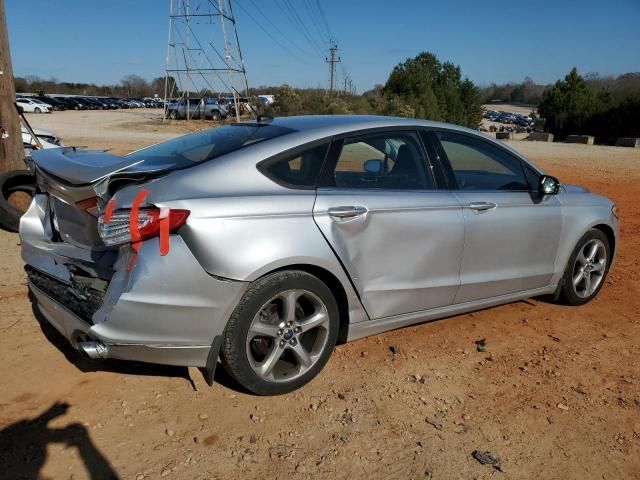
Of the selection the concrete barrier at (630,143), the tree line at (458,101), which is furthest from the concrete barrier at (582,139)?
the tree line at (458,101)

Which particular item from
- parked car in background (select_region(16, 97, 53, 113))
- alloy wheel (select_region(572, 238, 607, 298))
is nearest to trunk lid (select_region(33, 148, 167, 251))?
alloy wheel (select_region(572, 238, 607, 298))

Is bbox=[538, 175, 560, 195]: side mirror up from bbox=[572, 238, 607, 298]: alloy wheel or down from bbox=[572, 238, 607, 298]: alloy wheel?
up

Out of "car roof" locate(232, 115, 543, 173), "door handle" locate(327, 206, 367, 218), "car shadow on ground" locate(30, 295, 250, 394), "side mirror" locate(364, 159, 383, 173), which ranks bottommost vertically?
"car shadow on ground" locate(30, 295, 250, 394)

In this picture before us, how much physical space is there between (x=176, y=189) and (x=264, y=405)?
4.32 feet

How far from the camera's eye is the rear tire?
625 cm

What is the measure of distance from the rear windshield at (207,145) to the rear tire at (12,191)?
3.19 meters

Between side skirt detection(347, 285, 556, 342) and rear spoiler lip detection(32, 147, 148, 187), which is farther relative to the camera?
side skirt detection(347, 285, 556, 342)


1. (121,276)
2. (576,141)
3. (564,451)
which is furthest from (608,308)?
(576,141)

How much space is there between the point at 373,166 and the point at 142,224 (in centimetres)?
160

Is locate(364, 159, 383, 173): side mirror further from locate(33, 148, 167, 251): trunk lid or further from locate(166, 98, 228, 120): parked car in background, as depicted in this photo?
locate(166, 98, 228, 120): parked car in background

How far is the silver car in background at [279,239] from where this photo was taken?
267 cm

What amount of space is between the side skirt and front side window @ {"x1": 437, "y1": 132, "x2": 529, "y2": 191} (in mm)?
833

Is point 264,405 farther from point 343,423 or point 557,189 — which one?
point 557,189

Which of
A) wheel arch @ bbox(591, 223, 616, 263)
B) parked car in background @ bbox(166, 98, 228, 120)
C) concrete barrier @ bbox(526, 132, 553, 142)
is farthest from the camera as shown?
parked car in background @ bbox(166, 98, 228, 120)
